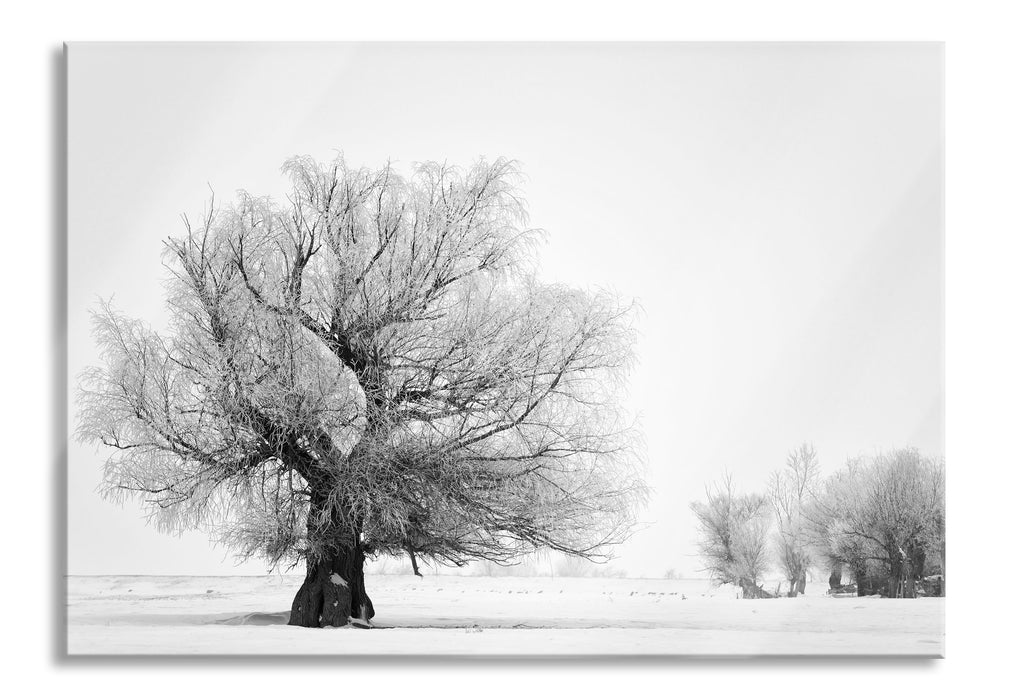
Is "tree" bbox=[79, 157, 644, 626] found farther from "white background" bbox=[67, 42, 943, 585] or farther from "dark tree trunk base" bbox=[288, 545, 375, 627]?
"white background" bbox=[67, 42, 943, 585]

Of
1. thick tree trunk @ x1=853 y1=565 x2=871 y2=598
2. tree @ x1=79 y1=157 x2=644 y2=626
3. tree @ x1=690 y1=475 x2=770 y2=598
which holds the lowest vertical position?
thick tree trunk @ x1=853 y1=565 x2=871 y2=598

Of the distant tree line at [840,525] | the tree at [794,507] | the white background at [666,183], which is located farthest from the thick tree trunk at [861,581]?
the white background at [666,183]

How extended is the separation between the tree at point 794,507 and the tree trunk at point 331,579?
275 centimetres

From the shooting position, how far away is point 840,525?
6703 millimetres

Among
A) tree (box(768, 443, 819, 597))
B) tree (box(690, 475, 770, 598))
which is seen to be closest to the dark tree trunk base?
tree (box(690, 475, 770, 598))

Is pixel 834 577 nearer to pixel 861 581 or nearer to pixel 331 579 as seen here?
pixel 861 581

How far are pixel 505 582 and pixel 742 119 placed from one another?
3.39m

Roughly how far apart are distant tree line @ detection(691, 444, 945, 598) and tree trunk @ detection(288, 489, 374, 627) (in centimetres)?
225

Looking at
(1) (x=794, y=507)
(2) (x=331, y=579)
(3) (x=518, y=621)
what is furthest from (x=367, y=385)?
(1) (x=794, y=507)

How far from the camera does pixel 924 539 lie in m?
6.49

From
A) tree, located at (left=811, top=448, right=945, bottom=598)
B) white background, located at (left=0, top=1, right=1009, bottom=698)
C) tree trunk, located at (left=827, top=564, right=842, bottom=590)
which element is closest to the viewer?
white background, located at (left=0, top=1, right=1009, bottom=698)

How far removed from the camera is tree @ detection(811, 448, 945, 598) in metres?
6.35
